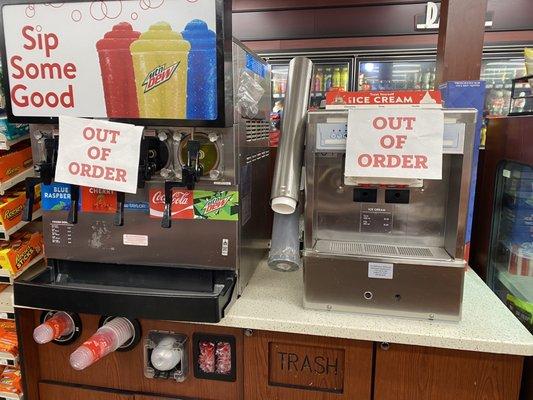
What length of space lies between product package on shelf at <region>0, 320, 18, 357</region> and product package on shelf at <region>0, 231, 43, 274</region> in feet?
0.93

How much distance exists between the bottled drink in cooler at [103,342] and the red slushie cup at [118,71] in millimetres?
632

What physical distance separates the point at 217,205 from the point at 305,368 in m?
0.55

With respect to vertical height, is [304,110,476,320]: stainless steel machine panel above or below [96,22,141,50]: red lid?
below

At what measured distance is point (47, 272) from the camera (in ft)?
4.35

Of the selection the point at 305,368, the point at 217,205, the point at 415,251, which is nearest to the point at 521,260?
the point at 415,251

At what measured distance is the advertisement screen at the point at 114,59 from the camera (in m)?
1.10

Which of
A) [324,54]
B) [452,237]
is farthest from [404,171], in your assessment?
[324,54]

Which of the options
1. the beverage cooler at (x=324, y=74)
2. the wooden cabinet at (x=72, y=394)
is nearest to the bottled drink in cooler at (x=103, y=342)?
the wooden cabinet at (x=72, y=394)

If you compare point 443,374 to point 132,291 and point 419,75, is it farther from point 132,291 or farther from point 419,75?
point 419,75

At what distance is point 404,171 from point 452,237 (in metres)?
0.26

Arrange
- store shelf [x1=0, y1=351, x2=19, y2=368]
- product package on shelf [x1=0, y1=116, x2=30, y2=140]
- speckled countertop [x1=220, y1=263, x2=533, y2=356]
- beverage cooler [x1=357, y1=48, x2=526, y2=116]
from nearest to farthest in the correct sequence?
speckled countertop [x1=220, y1=263, x2=533, y2=356] < product package on shelf [x1=0, y1=116, x2=30, y2=140] < store shelf [x1=0, y1=351, x2=19, y2=368] < beverage cooler [x1=357, y1=48, x2=526, y2=116]

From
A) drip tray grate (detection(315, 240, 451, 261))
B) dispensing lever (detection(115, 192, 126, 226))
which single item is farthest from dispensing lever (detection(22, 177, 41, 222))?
drip tray grate (detection(315, 240, 451, 261))

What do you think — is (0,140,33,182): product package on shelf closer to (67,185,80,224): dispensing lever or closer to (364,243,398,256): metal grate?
(67,185,80,224): dispensing lever

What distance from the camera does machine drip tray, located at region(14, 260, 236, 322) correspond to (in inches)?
44.6
